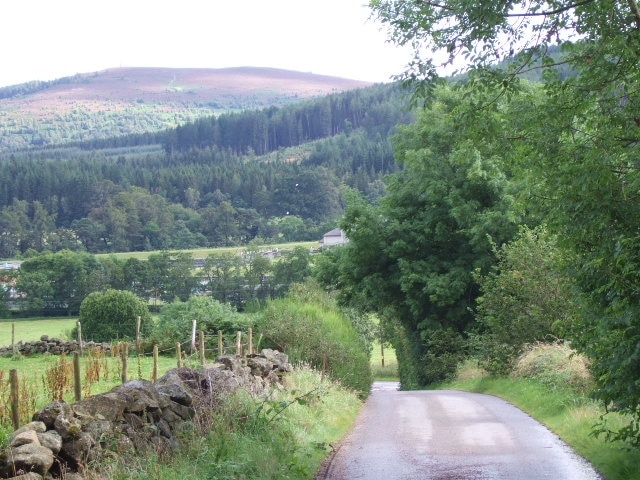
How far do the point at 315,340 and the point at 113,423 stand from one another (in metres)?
15.7

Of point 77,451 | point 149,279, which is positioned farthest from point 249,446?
point 149,279

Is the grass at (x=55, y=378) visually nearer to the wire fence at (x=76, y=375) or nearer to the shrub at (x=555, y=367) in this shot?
the wire fence at (x=76, y=375)

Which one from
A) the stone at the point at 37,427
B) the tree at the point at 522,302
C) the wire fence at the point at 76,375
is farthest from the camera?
the tree at the point at 522,302

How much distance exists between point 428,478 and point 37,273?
86588 mm

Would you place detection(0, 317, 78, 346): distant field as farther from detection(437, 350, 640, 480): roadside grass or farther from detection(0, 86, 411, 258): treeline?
detection(0, 86, 411, 258): treeline

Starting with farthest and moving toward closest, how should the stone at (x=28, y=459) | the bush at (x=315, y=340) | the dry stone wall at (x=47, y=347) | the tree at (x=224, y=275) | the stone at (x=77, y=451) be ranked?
the tree at (x=224, y=275), the dry stone wall at (x=47, y=347), the bush at (x=315, y=340), the stone at (x=77, y=451), the stone at (x=28, y=459)

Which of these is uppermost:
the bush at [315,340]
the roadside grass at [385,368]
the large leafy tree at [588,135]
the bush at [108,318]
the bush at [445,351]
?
the large leafy tree at [588,135]

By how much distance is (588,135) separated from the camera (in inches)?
447

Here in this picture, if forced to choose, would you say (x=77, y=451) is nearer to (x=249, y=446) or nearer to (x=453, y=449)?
(x=249, y=446)

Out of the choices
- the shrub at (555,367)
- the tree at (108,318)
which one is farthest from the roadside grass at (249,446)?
the tree at (108,318)

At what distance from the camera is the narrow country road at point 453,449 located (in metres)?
13.1

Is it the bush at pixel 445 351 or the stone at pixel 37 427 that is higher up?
the stone at pixel 37 427

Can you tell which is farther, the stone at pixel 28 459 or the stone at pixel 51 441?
the stone at pixel 51 441

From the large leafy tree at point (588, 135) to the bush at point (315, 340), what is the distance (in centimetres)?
1457
